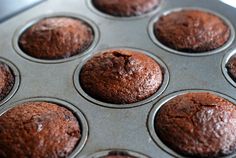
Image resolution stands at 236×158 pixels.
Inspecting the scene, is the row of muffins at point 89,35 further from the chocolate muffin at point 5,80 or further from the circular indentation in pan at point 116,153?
the circular indentation in pan at point 116,153

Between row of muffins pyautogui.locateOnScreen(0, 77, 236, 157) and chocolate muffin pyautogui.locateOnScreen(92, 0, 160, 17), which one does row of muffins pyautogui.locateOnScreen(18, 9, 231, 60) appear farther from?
row of muffins pyautogui.locateOnScreen(0, 77, 236, 157)

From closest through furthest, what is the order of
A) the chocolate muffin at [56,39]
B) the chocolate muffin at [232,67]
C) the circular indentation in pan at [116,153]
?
1. the circular indentation in pan at [116,153]
2. the chocolate muffin at [232,67]
3. the chocolate muffin at [56,39]

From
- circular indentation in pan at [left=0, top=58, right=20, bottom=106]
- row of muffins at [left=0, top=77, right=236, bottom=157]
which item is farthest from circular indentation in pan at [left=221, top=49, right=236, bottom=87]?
circular indentation in pan at [left=0, top=58, right=20, bottom=106]

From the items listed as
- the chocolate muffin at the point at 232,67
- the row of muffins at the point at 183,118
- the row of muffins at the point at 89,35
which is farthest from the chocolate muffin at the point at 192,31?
the row of muffins at the point at 183,118

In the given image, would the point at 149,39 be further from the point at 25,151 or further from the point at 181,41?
the point at 25,151

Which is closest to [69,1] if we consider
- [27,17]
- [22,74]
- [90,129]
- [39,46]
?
[27,17]

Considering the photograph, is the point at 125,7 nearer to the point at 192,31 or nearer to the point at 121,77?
the point at 192,31

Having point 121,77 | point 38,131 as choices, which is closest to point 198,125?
point 121,77
